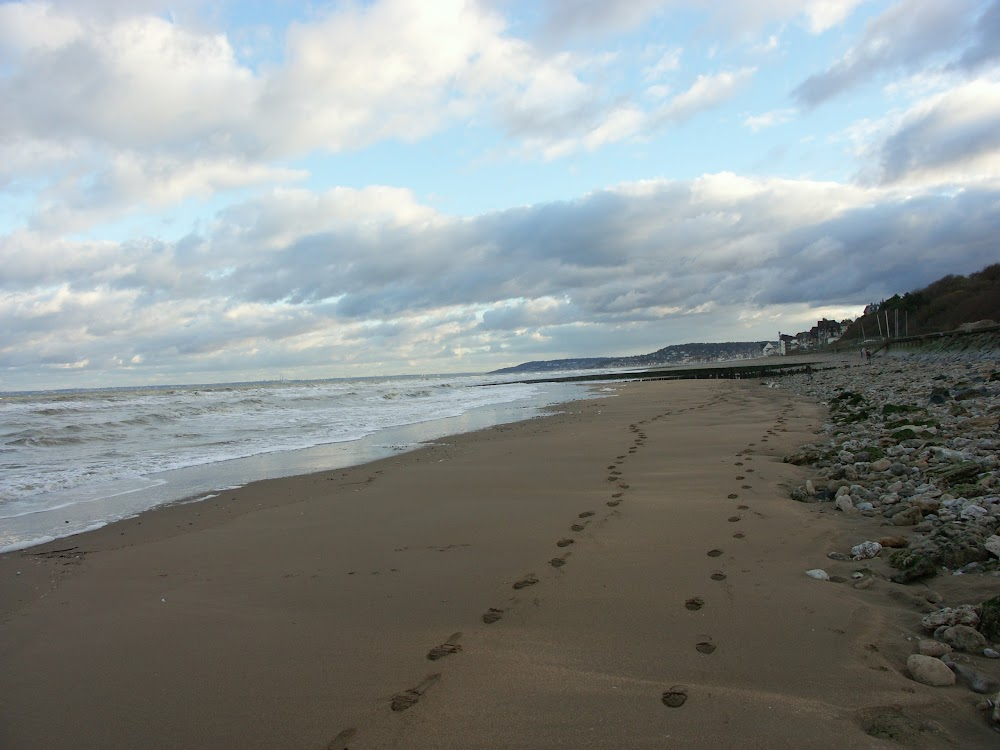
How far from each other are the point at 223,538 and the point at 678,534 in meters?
4.49

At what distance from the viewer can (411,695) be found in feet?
9.04

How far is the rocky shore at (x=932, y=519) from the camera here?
8.76 feet

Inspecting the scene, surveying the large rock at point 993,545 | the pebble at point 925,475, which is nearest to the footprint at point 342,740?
the pebble at point 925,475

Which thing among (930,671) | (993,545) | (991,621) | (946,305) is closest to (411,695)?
(930,671)

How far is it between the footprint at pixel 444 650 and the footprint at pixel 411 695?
20cm

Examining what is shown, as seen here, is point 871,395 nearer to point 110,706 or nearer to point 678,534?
point 678,534

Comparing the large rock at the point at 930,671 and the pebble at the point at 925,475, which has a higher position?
the pebble at the point at 925,475

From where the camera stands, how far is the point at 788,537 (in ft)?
15.3

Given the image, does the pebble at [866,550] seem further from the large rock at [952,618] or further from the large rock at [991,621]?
the large rock at [991,621]

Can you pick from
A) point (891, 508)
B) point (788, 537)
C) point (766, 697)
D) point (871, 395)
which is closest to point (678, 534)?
point (788, 537)

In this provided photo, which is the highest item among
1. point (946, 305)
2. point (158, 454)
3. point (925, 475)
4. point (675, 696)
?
point (946, 305)

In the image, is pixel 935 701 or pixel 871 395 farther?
pixel 871 395

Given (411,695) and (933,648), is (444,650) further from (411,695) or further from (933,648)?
(933,648)

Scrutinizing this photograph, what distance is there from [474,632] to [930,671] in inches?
88.8
